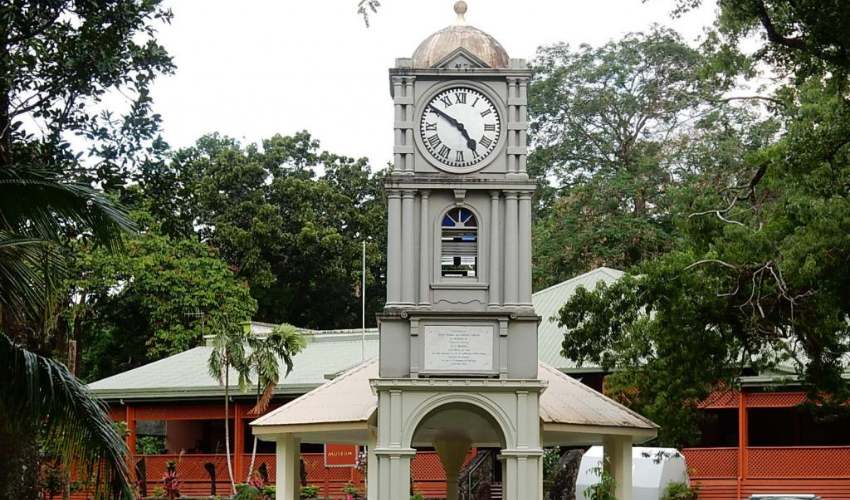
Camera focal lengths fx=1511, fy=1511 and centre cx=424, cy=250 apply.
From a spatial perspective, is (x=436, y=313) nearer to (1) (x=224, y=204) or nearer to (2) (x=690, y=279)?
(2) (x=690, y=279)

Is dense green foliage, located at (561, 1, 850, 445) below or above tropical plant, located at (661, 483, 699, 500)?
above

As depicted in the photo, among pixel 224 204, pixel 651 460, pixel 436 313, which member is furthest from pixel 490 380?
pixel 224 204

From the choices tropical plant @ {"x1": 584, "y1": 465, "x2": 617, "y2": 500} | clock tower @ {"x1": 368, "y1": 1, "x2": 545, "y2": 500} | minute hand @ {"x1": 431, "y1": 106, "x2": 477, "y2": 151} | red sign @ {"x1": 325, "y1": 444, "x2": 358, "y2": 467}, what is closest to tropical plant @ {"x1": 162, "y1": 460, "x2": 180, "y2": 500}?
red sign @ {"x1": 325, "y1": 444, "x2": 358, "y2": 467}

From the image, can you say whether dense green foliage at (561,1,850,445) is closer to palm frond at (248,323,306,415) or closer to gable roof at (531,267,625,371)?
gable roof at (531,267,625,371)

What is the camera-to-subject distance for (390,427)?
23.3m

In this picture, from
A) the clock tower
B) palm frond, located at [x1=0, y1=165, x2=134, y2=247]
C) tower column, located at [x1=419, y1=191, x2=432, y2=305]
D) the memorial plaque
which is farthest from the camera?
tower column, located at [x1=419, y1=191, x2=432, y2=305]

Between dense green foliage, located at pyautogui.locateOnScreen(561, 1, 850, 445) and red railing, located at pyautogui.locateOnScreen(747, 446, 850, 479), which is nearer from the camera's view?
dense green foliage, located at pyautogui.locateOnScreen(561, 1, 850, 445)

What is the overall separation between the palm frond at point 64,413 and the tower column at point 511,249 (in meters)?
9.14

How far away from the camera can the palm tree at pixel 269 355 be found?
39344 mm

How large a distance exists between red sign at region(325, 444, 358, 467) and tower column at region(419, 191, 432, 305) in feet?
59.9

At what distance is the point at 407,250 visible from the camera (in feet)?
77.4

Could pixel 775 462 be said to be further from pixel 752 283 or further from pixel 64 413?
pixel 64 413

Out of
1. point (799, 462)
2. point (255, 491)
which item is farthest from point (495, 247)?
point (799, 462)

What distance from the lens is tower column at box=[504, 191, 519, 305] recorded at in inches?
933
